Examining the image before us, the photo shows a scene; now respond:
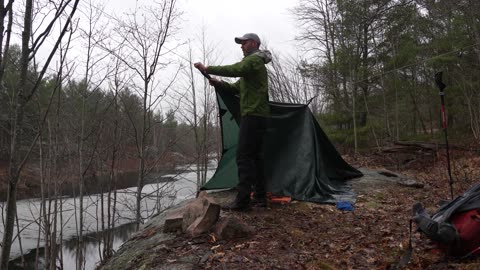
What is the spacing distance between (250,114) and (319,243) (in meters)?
1.60

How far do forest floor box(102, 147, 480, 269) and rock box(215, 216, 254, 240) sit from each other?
64 millimetres

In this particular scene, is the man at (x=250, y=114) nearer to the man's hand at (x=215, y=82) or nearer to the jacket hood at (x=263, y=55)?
the jacket hood at (x=263, y=55)

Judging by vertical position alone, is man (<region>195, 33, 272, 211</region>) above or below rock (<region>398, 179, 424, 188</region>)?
above

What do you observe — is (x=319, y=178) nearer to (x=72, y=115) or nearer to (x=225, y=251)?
(x=225, y=251)

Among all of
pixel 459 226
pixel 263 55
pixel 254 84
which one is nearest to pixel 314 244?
pixel 459 226

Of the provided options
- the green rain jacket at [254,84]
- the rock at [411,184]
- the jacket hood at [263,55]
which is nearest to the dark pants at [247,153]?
the green rain jacket at [254,84]

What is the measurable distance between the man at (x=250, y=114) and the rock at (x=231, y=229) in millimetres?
613

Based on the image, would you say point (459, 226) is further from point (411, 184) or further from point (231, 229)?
point (411, 184)

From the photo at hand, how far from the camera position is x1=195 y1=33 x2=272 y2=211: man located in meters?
4.21

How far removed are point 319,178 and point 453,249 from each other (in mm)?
2779

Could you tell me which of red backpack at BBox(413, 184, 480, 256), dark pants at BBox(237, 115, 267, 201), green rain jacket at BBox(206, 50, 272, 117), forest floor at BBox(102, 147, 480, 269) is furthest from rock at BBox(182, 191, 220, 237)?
red backpack at BBox(413, 184, 480, 256)

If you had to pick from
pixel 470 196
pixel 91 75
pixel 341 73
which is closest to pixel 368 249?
pixel 470 196

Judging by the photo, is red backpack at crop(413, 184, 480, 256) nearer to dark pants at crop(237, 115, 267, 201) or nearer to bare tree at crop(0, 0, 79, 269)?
dark pants at crop(237, 115, 267, 201)

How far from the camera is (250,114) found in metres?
4.27
